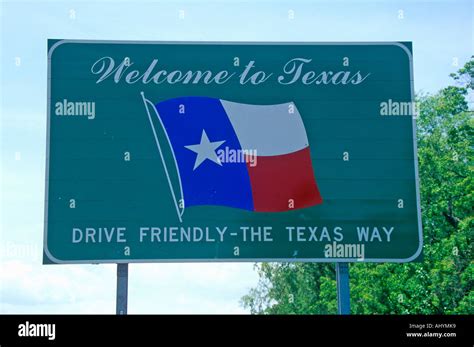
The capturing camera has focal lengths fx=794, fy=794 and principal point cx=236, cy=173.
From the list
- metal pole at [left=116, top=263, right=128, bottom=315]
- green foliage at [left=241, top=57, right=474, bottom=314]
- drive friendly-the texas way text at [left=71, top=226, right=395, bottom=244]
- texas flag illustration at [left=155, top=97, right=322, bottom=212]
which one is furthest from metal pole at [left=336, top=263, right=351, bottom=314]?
green foliage at [left=241, top=57, right=474, bottom=314]

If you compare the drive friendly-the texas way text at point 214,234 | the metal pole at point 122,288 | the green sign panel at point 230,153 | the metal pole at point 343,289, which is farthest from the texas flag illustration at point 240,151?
the metal pole at point 122,288

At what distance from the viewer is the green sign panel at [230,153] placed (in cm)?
1462

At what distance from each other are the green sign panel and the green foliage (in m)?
14.4

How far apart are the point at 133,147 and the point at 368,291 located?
19255 mm

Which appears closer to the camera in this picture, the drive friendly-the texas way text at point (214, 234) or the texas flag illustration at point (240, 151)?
the drive friendly-the texas way text at point (214, 234)

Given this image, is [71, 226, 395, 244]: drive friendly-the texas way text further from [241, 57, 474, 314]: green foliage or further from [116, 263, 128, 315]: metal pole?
[241, 57, 474, 314]: green foliage

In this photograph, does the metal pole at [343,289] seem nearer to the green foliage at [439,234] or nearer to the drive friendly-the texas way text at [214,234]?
the drive friendly-the texas way text at [214,234]

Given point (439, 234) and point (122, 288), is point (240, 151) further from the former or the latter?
point (439, 234)

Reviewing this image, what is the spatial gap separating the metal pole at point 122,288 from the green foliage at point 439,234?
16039 mm
